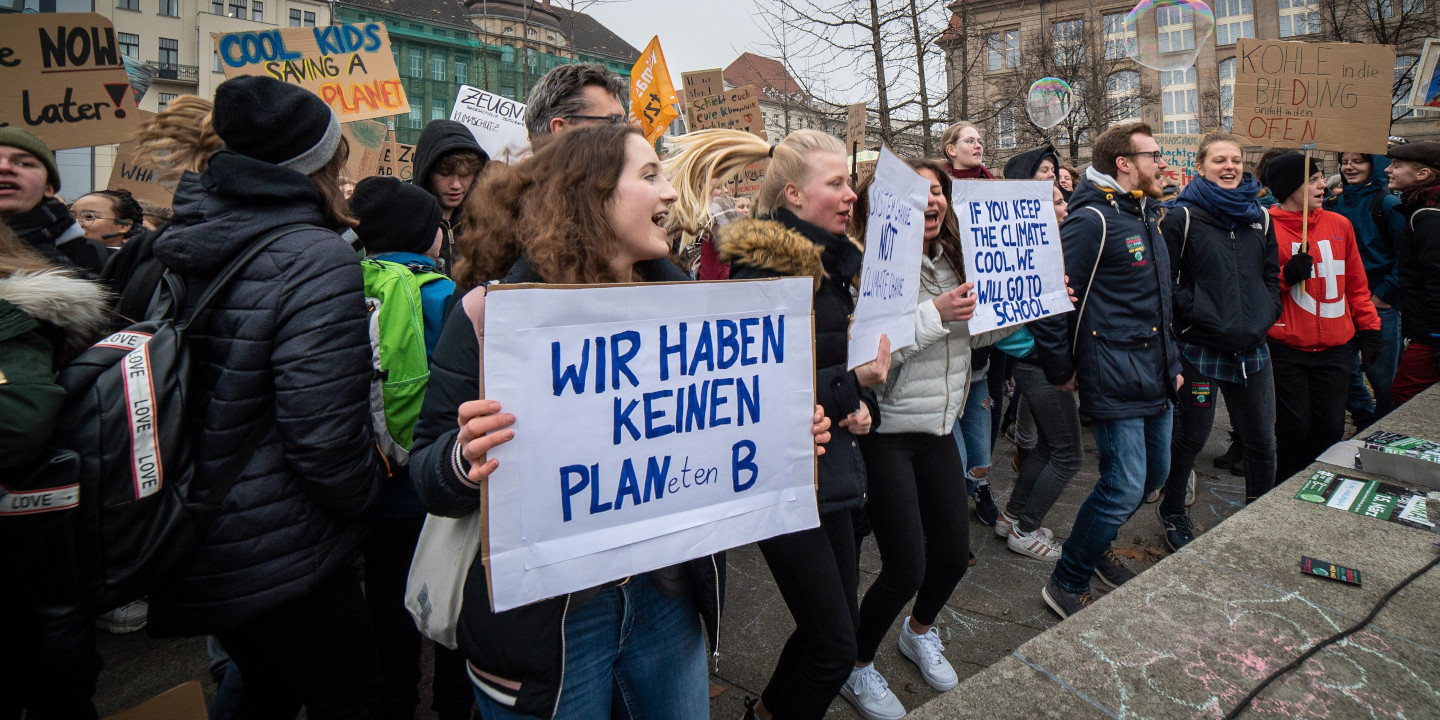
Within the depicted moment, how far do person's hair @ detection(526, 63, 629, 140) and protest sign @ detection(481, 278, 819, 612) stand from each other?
1563 mm

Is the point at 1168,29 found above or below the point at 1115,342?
above

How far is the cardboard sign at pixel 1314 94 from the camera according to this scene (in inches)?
195

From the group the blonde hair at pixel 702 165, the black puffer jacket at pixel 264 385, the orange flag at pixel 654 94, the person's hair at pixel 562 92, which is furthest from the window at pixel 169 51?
the black puffer jacket at pixel 264 385

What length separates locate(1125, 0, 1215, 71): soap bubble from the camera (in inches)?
211

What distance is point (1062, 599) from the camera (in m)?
3.36

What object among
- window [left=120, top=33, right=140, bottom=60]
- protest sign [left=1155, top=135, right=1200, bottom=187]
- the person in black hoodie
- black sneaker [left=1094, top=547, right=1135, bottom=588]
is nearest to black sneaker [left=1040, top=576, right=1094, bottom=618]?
black sneaker [left=1094, top=547, right=1135, bottom=588]

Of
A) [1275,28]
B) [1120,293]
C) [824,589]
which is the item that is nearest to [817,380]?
[824,589]

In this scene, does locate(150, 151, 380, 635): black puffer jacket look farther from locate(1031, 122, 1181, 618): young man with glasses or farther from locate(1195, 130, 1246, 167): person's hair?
locate(1195, 130, 1246, 167): person's hair

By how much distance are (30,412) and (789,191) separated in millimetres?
1998

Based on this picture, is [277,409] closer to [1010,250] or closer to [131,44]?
[1010,250]

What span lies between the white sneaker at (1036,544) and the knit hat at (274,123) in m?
3.83

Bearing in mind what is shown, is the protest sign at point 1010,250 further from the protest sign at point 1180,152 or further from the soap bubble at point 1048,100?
the protest sign at point 1180,152

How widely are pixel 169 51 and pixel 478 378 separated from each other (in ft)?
180

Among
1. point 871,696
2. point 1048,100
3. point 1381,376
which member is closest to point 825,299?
point 871,696
